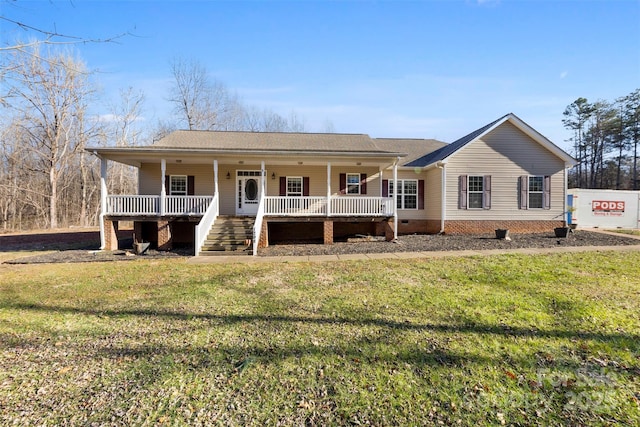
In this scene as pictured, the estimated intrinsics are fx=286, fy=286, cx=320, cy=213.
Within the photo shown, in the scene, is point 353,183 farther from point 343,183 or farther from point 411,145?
point 411,145

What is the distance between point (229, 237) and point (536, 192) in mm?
14503

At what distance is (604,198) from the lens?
17031 millimetres

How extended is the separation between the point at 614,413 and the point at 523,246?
8899mm

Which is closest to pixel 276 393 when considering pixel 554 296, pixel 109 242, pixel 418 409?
pixel 418 409

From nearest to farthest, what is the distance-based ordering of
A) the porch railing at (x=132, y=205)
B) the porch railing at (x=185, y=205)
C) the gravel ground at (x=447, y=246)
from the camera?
the gravel ground at (x=447, y=246) < the porch railing at (x=132, y=205) < the porch railing at (x=185, y=205)

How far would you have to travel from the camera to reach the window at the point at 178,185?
1315 cm

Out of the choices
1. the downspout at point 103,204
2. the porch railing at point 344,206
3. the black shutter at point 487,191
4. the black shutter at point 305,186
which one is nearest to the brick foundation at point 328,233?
the porch railing at point 344,206

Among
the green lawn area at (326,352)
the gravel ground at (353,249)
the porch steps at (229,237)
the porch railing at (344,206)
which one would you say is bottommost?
the green lawn area at (326,352)

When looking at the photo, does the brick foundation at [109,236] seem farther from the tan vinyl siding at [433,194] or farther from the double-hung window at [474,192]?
the double-hung window at [474,192]

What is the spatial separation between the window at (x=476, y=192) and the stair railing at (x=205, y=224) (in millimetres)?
11747

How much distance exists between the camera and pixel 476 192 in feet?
45.5

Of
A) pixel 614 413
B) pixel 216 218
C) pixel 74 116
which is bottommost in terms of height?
pixel 614 413

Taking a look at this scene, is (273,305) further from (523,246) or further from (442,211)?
(442,211)

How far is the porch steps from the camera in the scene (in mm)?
9633
